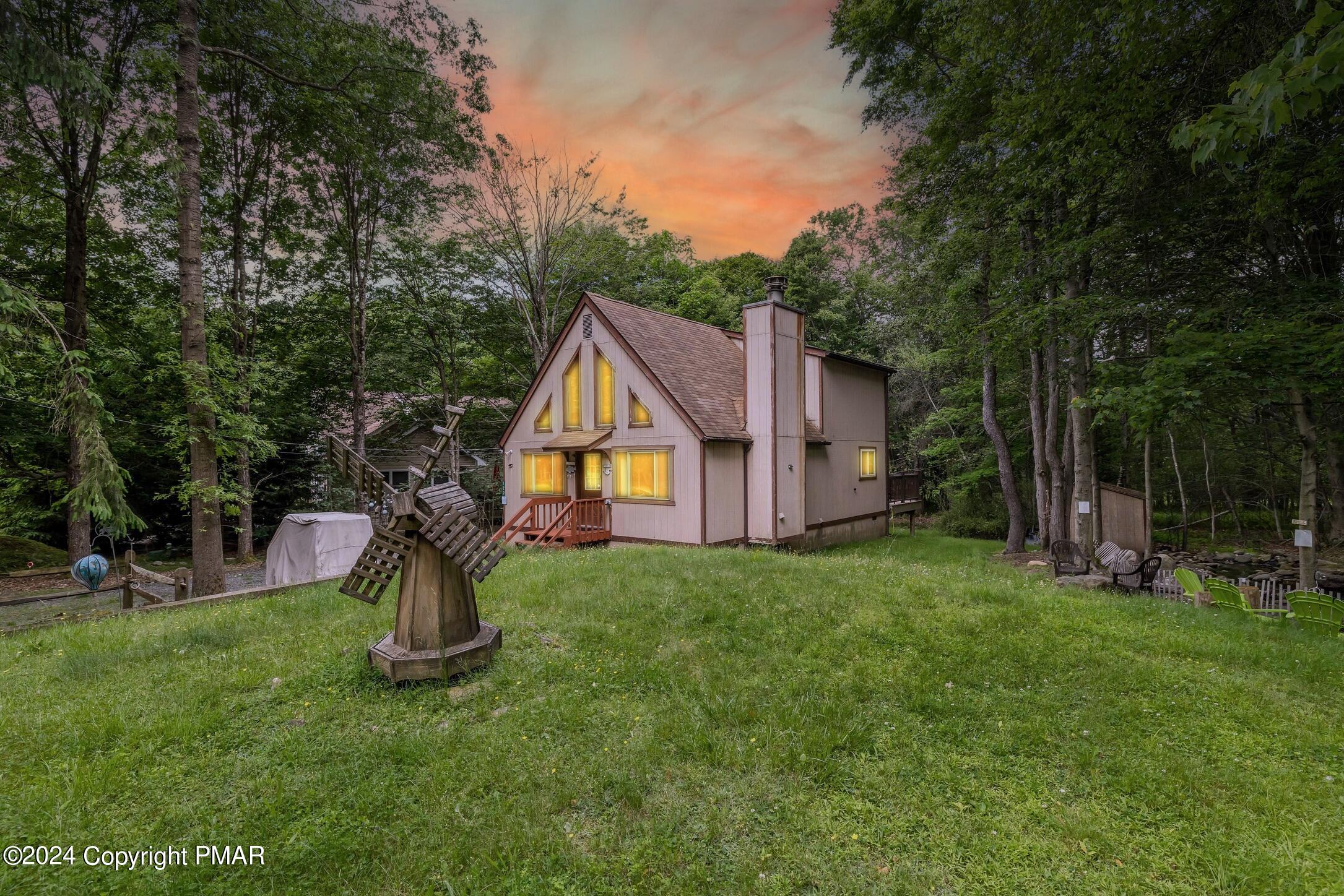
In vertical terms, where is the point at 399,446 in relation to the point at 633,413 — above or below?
below

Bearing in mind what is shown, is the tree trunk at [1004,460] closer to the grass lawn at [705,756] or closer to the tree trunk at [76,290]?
the grass lawn at [705,756]

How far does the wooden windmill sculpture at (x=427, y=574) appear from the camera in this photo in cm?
476

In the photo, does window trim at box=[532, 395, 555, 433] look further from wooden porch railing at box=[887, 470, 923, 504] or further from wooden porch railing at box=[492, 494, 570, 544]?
wooden porch railing at box=[887, 470, 923, 504]

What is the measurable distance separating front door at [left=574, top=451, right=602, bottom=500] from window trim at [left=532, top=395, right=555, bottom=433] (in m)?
1.35

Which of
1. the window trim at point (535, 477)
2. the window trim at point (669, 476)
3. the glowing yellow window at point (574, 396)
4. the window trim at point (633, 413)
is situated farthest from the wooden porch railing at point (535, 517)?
the window trim at point (633, 413)

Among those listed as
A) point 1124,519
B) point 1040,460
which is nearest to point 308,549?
point 1040,460

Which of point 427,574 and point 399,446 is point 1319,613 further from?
point 399,446

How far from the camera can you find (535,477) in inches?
671

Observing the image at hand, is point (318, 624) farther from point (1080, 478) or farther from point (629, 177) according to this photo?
point (629, 177)

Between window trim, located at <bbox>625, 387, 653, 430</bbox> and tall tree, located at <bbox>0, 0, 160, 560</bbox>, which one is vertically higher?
tall tree, located at <bbox>0, 0, 160, 560</bbox>

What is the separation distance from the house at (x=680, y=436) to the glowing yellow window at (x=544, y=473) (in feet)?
0.15

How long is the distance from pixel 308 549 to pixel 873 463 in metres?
18.3

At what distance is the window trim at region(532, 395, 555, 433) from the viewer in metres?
16.5

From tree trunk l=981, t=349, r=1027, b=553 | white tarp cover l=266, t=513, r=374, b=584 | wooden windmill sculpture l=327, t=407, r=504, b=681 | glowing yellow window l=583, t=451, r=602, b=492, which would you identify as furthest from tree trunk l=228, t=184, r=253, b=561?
tree trunk l=981, t=349, r=1027, b=553
